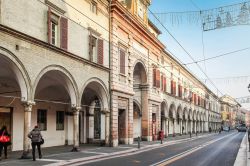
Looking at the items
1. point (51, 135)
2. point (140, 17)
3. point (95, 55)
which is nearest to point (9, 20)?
point (95, 55)

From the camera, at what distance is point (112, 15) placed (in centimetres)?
3031

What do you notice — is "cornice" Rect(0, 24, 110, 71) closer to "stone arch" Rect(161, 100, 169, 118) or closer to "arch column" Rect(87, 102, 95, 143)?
"arch column" Rect(87, 102, 95, 143)

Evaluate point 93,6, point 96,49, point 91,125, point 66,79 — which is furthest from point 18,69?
point 91,125

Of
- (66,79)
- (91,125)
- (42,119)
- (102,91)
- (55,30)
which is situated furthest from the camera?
(91,125)

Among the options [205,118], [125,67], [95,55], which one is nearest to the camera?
[95,55]

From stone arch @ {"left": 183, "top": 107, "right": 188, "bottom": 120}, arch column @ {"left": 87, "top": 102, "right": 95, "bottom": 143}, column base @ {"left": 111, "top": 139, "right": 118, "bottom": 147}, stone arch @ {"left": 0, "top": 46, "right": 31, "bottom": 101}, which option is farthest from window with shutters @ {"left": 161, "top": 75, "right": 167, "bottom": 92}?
stone arch @ {"left": 0, "top": 46, "right": 31, "bottom": 101}

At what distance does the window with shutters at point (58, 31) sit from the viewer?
22.1 m

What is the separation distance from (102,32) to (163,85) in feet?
65.1

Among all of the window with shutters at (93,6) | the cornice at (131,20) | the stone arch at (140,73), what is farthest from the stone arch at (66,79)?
the stone arch at (140,73)

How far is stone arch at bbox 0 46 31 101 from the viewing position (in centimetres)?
1787

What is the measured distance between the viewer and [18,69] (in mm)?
18688

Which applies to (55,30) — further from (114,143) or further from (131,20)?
(131,20)

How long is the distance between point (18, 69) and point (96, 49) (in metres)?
9.77

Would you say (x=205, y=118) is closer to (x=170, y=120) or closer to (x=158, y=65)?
(x=170, y=120)
